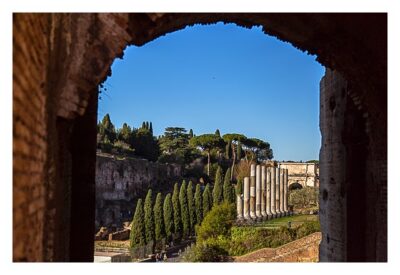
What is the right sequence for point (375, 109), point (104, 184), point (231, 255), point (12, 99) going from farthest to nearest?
point (104, 184) → point (231, 255) → point (375, 109) → point (12, 99)

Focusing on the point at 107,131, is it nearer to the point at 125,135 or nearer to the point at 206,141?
the point at 125,135

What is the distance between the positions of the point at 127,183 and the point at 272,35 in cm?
3577

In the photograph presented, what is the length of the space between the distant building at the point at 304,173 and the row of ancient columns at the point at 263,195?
68.6 ft

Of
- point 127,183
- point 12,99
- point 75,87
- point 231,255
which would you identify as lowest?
point 231,255

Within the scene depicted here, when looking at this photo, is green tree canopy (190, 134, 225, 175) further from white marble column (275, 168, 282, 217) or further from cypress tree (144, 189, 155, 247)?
cypress tree (144, 189, 155, 247)

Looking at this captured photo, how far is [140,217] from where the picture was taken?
1072 inches

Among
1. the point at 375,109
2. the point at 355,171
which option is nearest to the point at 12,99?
the point at 375,109

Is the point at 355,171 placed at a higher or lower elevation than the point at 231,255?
higher

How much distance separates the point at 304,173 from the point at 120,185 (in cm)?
2874

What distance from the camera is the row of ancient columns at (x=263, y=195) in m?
33.4

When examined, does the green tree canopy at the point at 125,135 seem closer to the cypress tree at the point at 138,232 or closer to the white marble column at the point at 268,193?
the white marble column at the point at 268,193

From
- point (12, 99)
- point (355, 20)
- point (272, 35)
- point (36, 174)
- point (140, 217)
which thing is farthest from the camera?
point (140, 217)

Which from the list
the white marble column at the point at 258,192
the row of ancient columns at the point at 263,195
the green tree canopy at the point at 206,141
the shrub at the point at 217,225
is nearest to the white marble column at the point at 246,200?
the row of ancient columns at the point at 263,195

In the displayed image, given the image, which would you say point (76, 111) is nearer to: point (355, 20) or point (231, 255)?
point (355, 20)
